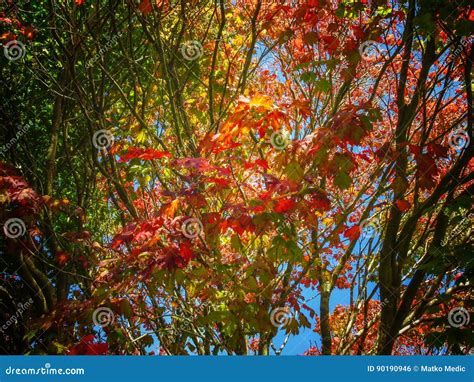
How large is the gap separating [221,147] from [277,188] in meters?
0.72

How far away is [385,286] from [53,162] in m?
4.05

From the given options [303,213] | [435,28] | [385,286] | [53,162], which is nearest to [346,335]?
[385,286]

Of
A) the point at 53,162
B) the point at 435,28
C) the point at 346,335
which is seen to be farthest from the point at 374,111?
the point at 53,162

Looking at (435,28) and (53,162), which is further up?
(435,28)

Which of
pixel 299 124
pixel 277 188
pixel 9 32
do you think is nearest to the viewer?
pixel 277 188

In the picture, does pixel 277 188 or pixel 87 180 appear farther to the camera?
pixel 87 180

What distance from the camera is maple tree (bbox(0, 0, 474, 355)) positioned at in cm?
370

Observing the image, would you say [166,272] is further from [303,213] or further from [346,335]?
[346,335]

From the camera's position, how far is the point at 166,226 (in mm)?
3740

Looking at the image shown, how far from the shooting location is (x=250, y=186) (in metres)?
4.07

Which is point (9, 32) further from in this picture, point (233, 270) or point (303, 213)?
point (303, 213)

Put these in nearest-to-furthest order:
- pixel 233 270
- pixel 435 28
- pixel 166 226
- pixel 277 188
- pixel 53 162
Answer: pixel 277 188, pixel 166 226, pixel 435 28, pixel 233 270, pixel 53 162

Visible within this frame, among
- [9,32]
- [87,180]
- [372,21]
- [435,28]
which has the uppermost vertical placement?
[9,32]

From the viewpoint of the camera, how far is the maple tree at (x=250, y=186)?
3.70 meters
